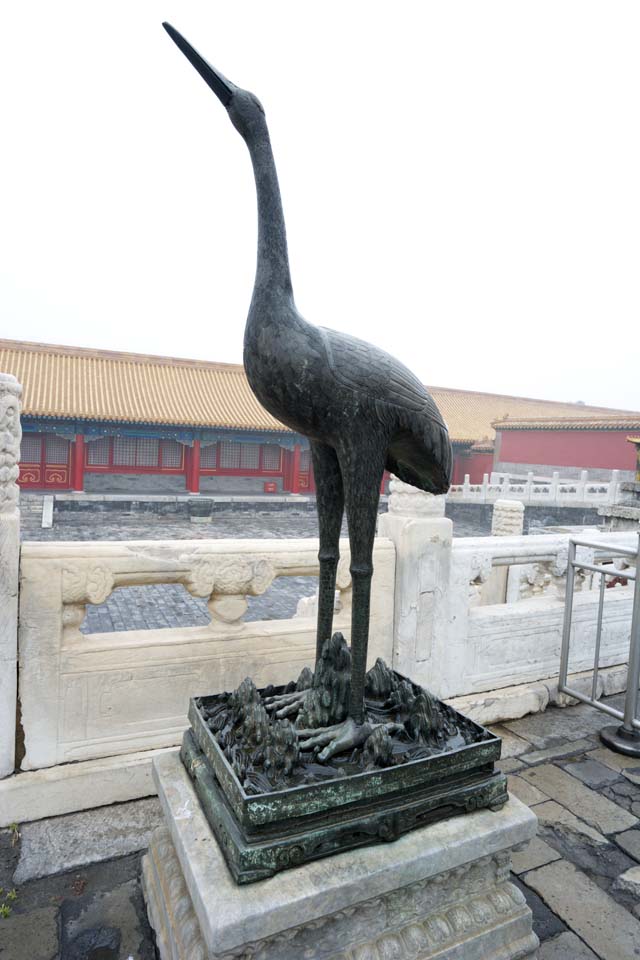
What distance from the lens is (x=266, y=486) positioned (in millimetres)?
22266

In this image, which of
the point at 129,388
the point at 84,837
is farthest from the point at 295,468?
the point at 84,837

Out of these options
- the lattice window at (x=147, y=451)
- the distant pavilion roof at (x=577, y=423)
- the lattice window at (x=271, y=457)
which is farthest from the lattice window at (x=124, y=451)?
the distant pavilion roof at (x=577, y=423)

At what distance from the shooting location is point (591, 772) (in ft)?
9.48

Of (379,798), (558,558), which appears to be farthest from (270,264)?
(558,558)

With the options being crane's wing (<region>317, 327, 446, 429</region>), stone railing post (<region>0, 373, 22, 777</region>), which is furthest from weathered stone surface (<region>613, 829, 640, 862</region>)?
stone railing post (<region>0, 373, 22, 777</region>)

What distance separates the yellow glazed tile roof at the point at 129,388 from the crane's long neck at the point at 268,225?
16.8 m

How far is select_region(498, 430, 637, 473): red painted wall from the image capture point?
69.3 ft

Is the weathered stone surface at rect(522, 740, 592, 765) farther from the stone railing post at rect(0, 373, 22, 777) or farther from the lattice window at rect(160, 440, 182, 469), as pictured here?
the lattice window at rect(160, 440, 182, 469)

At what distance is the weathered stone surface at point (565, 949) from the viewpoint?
5.89 ft

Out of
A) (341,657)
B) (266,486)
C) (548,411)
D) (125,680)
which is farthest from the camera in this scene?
(548,411)

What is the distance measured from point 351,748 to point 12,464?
1702mm

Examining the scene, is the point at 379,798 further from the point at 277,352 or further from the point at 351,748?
the point at 277,352

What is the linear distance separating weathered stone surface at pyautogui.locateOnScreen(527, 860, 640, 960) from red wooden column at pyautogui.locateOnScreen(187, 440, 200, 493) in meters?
19.3

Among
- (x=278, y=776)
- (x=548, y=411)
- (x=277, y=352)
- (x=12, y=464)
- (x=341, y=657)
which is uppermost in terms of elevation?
(x=548, y=411)
